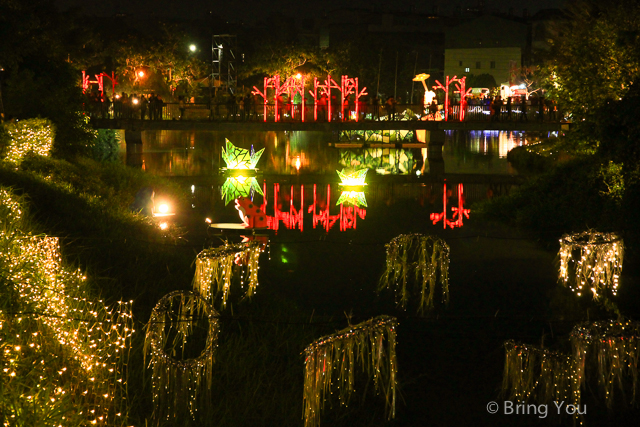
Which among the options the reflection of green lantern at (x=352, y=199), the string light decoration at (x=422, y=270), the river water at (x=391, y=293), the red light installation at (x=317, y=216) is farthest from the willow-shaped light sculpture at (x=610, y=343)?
the reflection of green lantern at (x=352, y=199)

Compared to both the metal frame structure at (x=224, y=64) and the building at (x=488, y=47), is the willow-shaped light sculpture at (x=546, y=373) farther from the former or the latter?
the building at (x=488, y=47)

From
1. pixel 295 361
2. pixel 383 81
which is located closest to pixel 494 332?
pixel 295 361

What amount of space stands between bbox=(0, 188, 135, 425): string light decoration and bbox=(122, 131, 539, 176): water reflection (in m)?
21.5

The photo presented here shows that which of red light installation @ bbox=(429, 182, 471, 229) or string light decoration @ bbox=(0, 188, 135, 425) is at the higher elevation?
red light installation @ bbox=(429, 182, 471, 229)

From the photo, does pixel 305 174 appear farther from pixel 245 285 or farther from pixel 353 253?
pixel 245 285

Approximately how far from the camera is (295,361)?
30.2 feet

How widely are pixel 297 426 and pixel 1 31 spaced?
1990cm

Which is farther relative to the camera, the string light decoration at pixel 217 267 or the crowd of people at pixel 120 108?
the crowd of people at pixel 120 108

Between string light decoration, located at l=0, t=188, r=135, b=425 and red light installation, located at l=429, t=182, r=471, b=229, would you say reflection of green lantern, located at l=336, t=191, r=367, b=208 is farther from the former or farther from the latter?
string light decoration, located at l=0, t=188, r=135, b=425

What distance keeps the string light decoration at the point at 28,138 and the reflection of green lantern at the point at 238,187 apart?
5.38 meters

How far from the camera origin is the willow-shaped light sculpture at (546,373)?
7478 millimetres

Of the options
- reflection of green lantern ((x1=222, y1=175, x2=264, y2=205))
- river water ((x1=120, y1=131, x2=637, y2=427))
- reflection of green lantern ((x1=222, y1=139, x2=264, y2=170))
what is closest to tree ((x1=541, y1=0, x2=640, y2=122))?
river water ((x1=120, y1=131, x2=637, y2=427))

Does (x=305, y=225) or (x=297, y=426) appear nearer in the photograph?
(x=297, y=426)

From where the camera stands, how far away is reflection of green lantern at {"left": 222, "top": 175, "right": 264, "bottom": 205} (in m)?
24.1
